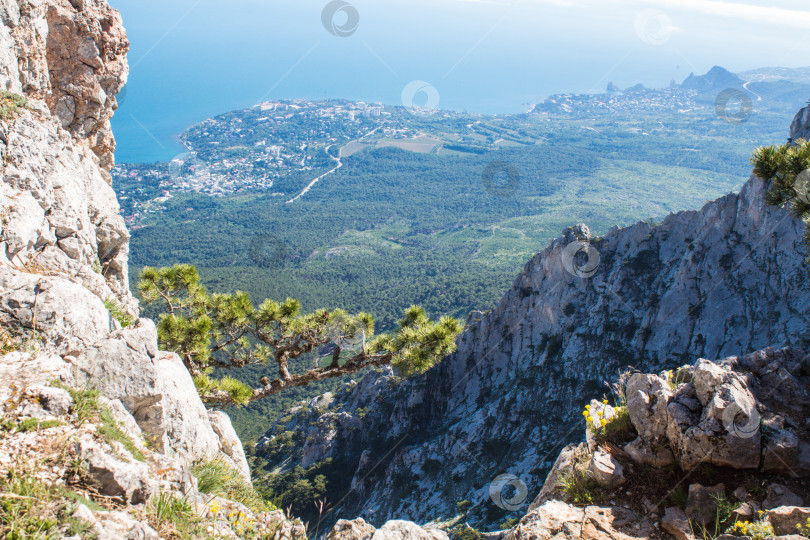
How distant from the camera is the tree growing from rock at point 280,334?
32.7ft

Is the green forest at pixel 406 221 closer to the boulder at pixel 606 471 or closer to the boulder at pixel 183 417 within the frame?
the boulder at pixel 183 417

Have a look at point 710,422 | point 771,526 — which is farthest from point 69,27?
point 771,526

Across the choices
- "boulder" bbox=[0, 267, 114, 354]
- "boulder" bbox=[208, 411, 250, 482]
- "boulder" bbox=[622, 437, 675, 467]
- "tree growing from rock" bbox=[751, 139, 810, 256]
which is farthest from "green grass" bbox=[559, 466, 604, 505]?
"boulder" bbox=[0, 267, 114, 354]

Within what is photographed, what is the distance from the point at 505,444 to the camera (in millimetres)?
27281

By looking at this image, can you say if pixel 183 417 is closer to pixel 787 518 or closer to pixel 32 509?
pixel 32 509

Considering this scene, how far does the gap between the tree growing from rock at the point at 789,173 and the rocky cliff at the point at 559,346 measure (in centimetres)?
1133

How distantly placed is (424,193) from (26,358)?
538ft

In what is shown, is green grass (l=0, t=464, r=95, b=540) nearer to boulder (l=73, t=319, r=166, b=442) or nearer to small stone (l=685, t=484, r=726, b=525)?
boulder (l=73, t=319, r=166, b=442)

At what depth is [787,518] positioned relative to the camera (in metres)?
4.61

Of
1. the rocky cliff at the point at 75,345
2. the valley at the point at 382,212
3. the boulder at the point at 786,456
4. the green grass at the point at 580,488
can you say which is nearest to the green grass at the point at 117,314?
the rocky cliff at the point at 75,345

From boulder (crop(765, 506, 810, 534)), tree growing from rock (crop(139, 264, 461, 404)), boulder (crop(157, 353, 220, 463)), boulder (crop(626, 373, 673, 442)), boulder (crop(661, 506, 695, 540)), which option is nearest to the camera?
boulder (crop(765, 506, 810, 534))

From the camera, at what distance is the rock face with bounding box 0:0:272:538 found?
14.5ft

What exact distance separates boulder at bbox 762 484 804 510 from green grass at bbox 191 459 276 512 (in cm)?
608

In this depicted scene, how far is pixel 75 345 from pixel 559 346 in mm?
28882
